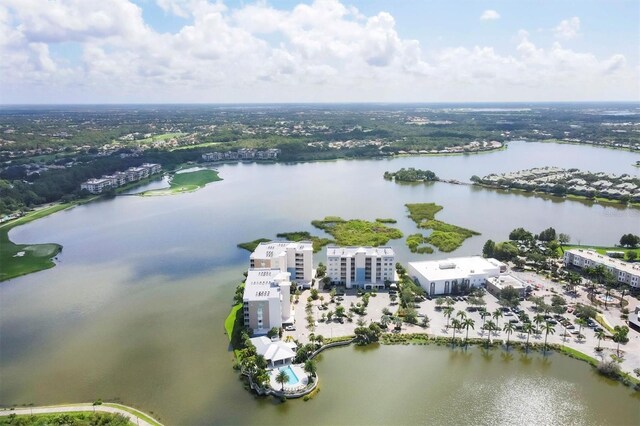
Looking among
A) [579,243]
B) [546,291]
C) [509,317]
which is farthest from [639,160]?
[509,317]

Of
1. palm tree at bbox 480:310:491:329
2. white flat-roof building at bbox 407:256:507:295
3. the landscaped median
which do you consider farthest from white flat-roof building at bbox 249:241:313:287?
the landscaped median

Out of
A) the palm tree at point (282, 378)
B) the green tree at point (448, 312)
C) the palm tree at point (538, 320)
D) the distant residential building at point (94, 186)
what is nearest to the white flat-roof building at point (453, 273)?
the green tree at point (448, 312)

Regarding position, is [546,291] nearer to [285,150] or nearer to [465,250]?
[465,250]

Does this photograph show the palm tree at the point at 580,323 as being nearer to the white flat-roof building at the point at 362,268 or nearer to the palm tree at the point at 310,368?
the white flat-roof building at the point at 362,268

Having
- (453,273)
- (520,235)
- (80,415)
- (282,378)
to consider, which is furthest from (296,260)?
(520,235)

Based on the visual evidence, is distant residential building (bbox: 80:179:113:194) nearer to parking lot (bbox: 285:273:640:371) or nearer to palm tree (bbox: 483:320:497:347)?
parking lot (bbox: 285:273:640:371)
